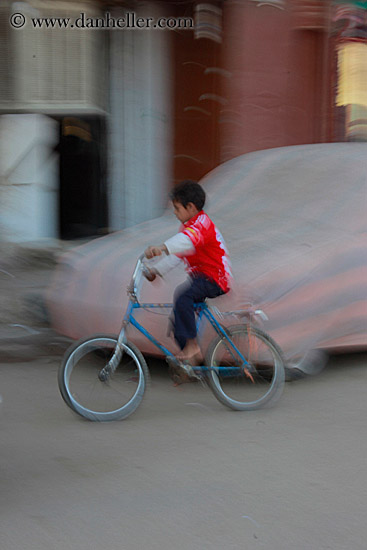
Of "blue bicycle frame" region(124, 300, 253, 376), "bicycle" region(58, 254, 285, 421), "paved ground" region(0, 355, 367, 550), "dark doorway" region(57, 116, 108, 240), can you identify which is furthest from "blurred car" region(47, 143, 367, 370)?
"dark doorway" region(57, 116, 108, 240)

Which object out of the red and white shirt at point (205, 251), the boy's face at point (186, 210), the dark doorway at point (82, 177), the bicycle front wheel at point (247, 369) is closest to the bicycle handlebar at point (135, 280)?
the red and white shirt at point (205, 251)

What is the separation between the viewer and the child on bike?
4.86 metres

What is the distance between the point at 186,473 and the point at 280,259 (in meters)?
1.96

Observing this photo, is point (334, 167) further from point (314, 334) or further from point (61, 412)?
point (61, 412)

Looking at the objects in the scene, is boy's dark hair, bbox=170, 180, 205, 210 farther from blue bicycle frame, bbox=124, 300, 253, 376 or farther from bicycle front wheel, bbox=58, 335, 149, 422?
bicycle front wheel, bbox=58, 335, 149, 422

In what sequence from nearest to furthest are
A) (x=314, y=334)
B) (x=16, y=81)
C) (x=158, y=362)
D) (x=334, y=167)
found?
(x=314, y=334) → (x=158, y=362) → (x=334, y=167) → (x=16, y=81)

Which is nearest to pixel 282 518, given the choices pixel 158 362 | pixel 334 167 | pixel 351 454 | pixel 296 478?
pixel 296 478

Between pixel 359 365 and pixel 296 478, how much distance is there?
231 centimetres

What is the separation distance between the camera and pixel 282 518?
3352 mm

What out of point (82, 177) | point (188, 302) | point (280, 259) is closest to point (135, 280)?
point (188, 302)

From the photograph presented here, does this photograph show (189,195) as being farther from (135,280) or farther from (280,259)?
(280,259)

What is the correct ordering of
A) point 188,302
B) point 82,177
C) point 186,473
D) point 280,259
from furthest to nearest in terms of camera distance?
point 82,177 < point 280,259 < point 188,302 < point 186,473

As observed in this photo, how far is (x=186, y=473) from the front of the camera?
388cm

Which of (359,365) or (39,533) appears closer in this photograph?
(39,533)
